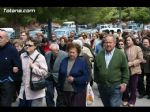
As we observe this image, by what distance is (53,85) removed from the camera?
10.1m

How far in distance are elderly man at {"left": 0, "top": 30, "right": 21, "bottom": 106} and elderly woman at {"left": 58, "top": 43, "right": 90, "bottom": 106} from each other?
2.68 feet

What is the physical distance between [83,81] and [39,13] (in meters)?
28.9

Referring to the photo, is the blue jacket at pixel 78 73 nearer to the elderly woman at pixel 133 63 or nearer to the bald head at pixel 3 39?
the bald head at pixel 3 39

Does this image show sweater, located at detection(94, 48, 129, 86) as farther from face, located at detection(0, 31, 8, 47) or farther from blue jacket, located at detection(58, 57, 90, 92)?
face, located at detection(0, 31, 8, 47)

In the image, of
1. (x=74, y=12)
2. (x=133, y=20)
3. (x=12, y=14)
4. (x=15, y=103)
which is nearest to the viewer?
(x=15, y=103)

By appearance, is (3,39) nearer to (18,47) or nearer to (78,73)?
(78,73)

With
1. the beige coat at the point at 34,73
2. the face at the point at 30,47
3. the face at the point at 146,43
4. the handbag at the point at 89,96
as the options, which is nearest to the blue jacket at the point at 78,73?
the beige coat at the point at 34,73

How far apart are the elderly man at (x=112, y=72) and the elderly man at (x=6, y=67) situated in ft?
4.73

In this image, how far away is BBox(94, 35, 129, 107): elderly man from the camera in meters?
8.26

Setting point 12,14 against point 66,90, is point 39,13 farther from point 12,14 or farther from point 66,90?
point 66,90

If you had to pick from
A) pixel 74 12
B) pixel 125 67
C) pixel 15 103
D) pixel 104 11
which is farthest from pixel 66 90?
pixel 104 11

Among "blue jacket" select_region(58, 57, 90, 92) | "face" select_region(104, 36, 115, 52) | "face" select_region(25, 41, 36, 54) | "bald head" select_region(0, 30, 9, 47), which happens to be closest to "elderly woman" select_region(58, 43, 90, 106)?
"blue jacket" select_region(58, 57, 90, 92)

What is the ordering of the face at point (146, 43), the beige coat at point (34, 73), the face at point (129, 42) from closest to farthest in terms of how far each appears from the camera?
the beige coat at point (34, 73) → the face at point (129, 42) → the face at point (146, 43)

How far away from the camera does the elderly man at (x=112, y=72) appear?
8258 millimetres
